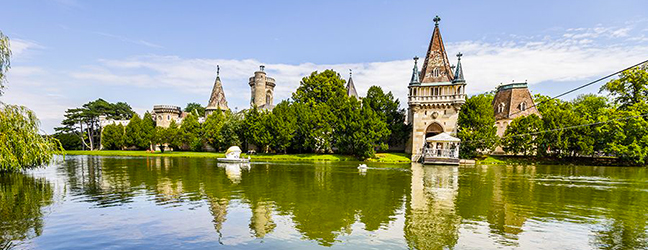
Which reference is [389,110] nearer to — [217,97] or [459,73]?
[459,73]

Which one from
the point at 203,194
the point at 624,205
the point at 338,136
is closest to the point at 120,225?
the point at 203,194

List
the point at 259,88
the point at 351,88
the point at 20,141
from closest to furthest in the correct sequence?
the point at 20,141 → the point at 351,88 → the point at 259,88

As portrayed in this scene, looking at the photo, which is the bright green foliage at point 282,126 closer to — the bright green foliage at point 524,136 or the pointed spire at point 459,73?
the pointed spire at point 459,73

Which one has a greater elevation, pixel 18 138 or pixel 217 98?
pixel 217 98

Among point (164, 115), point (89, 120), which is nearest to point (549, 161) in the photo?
point (164, 115)

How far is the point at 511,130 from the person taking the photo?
40938 millimetres

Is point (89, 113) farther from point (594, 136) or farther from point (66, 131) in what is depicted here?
point (594, 136)

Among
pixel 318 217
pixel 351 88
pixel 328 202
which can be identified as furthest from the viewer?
pixel 351 88

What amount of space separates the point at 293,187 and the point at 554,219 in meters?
11.2

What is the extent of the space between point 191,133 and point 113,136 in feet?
80.4

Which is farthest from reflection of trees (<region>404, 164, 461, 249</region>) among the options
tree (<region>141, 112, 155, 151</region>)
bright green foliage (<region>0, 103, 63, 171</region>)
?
tree (<region>141, 112, 155, 151</region>)

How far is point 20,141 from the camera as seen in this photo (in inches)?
553

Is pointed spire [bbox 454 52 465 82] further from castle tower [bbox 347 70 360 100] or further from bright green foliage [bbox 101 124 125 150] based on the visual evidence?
bright green foliage [bbox 101 124 125 150]

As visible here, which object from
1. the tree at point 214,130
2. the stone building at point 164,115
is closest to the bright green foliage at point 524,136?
the tree at point 214,130
